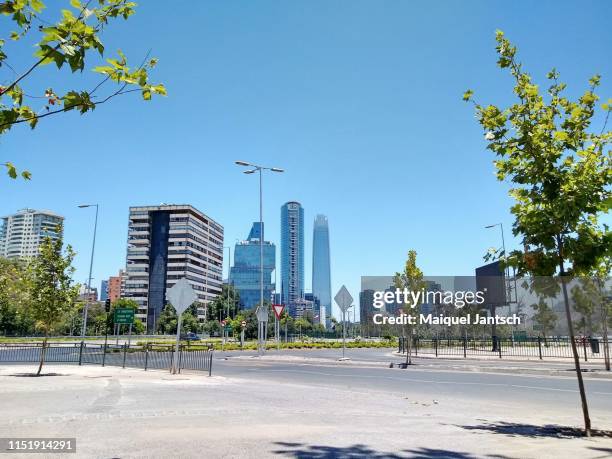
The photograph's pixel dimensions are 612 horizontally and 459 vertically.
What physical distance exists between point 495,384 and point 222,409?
11.6 metres

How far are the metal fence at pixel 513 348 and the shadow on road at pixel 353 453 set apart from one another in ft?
88.8

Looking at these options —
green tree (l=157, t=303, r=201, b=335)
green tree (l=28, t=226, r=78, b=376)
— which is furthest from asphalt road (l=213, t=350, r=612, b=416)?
green tree (l=157, t=303, r=201, b=335)

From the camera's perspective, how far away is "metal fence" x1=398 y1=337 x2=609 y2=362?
34.2 metres

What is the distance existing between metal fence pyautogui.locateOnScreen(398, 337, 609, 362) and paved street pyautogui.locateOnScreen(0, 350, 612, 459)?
59.1 ft

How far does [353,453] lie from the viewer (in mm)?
6246

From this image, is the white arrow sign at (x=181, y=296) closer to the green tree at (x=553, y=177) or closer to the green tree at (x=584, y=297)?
the green tree at (x=553, y=177)

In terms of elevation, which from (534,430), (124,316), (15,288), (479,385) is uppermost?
(15,288)

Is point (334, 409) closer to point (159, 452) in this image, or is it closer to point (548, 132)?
point (159, 452)

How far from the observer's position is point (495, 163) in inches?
350

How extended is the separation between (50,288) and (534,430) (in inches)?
721

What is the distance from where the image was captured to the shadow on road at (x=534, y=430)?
7906 millimetres

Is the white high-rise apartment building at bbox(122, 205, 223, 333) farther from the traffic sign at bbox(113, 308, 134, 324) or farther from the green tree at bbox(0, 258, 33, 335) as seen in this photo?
the green tree at bbox(0, 258, 33, 335)

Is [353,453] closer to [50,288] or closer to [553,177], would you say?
[553,177]

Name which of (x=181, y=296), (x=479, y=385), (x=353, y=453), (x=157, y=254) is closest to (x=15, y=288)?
(x=181, y=296)
